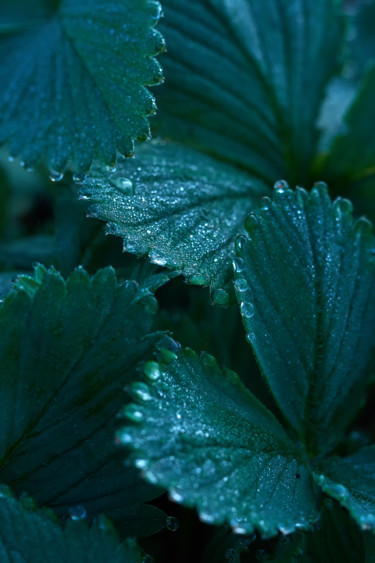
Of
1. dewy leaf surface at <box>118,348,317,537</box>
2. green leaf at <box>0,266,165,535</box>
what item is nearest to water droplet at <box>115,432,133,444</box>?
dewy leaf surface at <box>118,348,317,537</box>

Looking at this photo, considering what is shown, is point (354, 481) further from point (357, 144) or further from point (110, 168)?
point (357, 144)

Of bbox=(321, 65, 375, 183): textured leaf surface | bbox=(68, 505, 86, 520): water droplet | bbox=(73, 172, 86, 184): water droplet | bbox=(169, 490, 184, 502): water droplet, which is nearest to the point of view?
bbox=(169, 490, 184, 502): water droplet

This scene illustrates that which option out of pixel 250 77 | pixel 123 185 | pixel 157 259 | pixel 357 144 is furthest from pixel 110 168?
pixel 357 144

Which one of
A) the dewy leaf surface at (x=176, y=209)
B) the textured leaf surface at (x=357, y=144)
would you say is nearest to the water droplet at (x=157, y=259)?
the dewy leaf surface at (x=176, y=209)

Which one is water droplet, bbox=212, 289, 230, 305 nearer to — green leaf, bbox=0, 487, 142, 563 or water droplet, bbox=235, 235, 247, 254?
water droplet, bbox=235, 235, 247, 254

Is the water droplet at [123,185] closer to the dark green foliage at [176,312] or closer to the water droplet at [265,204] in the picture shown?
the dark green foliage at [176,312]

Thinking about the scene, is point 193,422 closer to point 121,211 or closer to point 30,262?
point 121,211

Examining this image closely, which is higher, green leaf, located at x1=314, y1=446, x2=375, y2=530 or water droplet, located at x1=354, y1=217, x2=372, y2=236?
water droplet, located at x1=354, y1=217, x2=372, y2=236
